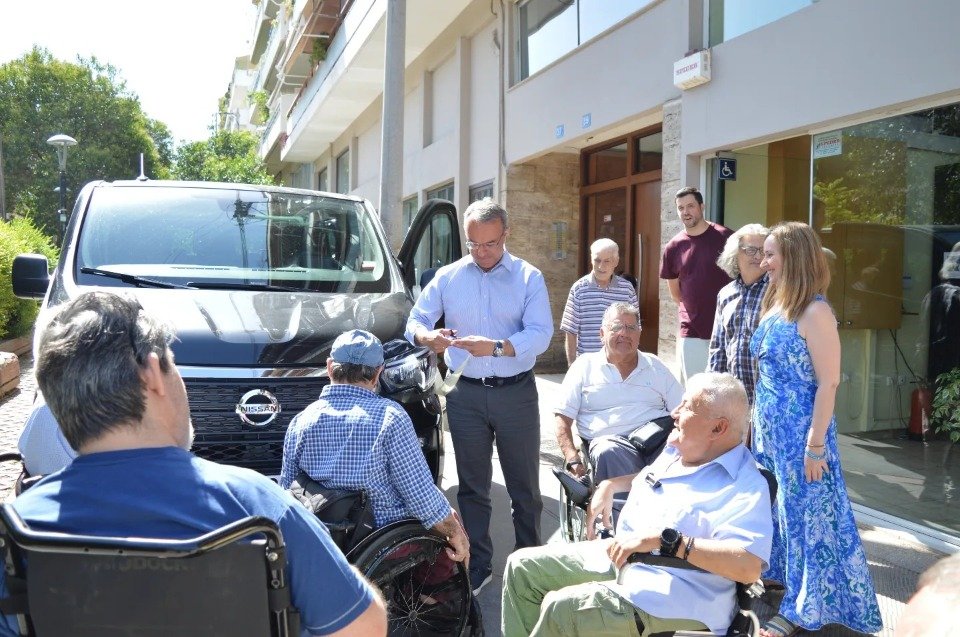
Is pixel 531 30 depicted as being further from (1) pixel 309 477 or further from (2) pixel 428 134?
(1) pixel 309 477

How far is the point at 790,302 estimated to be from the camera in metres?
3.87

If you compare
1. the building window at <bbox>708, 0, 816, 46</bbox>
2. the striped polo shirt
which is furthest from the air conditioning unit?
the striped polo shirt

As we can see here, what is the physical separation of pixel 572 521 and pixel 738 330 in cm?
143

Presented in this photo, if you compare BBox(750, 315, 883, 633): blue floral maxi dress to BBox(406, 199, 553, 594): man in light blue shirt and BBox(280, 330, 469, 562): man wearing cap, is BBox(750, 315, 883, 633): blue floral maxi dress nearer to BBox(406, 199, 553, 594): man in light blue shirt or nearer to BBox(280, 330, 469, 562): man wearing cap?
BBox(406, 199, 553, 594): man in light blue shirt

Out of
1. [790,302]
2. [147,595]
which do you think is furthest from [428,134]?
[147,595]

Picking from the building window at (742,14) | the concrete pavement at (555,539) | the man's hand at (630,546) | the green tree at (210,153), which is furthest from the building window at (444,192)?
the green tree at (210,153)

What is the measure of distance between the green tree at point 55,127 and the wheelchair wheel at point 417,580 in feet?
121

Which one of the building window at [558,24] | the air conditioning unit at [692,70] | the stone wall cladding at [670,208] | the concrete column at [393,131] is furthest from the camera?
the building window at [558,24]

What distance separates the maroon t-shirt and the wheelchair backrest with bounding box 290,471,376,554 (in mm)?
3536

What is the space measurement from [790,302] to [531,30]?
8999 mm

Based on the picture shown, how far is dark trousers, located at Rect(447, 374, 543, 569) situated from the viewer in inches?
167

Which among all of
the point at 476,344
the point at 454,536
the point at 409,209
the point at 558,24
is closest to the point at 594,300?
the point at 476,344

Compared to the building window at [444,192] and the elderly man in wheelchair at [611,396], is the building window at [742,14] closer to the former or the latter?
the elderly man in wheelchair at [611,396]

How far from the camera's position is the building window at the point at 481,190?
13.1 metres
